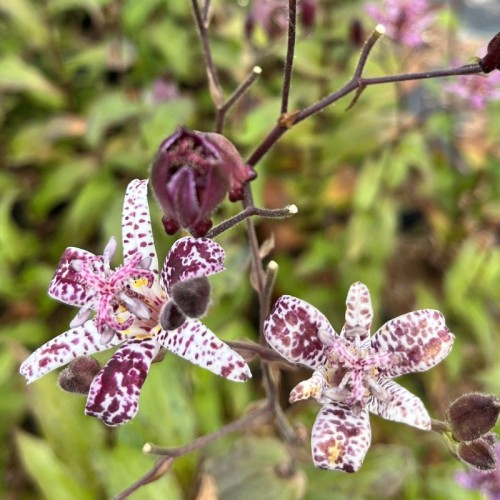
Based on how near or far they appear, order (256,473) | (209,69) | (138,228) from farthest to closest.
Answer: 1. (256,473)
2. (209,69)
3. (138,228)

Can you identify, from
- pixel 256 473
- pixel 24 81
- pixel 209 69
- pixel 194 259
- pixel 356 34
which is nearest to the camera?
pixel 194 259

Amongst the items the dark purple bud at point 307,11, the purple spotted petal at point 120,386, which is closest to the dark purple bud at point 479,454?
the purple spotted petal at point 120,386

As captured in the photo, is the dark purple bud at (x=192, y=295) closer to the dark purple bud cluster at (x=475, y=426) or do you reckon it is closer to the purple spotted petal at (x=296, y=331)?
the purple spotted petal at (x=296, y=331)

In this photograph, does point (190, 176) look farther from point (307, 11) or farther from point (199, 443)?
point (307, 11)

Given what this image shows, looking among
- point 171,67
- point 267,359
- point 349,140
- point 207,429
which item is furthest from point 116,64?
point 267,359

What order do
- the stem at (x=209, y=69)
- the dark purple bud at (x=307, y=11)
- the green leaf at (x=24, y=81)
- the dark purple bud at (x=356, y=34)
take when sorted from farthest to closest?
the green leaf at (x=24, y=81) → the dark purple bud at (x=356, y=34) → the dark purple bud at (x=307, y=11) → the stem at (x=209, y=69)

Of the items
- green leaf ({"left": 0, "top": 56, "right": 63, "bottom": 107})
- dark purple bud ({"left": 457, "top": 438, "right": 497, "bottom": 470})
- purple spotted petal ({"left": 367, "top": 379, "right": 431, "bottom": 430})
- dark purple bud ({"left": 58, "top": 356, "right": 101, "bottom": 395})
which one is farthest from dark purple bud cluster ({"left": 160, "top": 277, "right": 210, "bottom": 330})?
green leaf ({"left": 0, "top": 56, "right": 63, "bottom": 107})

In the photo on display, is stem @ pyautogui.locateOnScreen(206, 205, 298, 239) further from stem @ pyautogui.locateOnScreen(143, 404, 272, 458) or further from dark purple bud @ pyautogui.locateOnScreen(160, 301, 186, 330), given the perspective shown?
stem @ pyautogui.locateOnScreen(143, 404, 272, 458)

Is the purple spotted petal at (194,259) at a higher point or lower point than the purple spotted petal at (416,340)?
higher

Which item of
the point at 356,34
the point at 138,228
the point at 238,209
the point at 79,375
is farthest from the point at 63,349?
the point at 356,34
